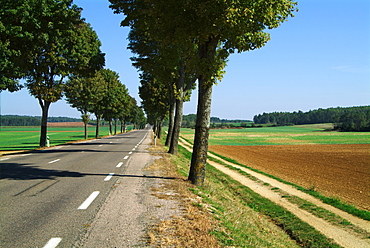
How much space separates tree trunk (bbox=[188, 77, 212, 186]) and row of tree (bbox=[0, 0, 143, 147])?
12.8 m

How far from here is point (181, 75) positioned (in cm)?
2158

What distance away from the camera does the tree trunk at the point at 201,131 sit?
9.70 meters

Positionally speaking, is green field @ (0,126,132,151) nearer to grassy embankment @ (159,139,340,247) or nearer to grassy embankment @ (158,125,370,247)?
grassy embankment @ (158,125,370,247)

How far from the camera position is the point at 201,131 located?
32.1 feet

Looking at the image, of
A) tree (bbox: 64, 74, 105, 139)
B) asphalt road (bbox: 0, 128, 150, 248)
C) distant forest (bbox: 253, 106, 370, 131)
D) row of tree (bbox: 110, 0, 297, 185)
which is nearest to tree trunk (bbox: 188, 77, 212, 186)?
row of tree (bbox: 110, 0, 297, 185)

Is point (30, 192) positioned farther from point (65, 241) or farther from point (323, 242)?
point (323, 242)

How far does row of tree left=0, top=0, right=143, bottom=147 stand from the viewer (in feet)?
57.3

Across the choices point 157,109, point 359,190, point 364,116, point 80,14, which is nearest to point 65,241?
point 359,190

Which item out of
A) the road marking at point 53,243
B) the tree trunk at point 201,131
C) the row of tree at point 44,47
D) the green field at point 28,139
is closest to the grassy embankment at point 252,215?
the tree trunk at point 201,131

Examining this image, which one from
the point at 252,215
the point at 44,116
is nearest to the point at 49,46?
the point at 44,116

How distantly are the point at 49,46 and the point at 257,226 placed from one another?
22.3 m

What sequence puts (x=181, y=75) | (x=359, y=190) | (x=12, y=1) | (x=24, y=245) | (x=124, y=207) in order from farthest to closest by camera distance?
(x=181, y=75), (x=12, y=1), (x=359, y=190), (x=124, y=207), (x=24, y=245)

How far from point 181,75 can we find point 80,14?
865 cm

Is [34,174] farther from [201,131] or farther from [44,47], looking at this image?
[44,47]
